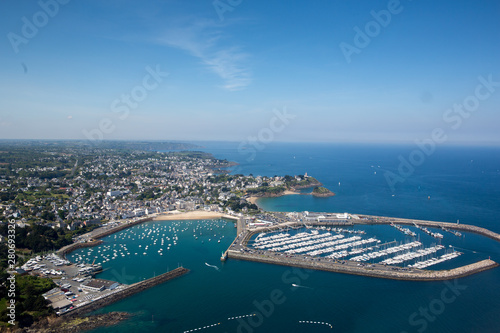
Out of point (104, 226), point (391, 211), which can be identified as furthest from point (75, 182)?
point (391, 211)

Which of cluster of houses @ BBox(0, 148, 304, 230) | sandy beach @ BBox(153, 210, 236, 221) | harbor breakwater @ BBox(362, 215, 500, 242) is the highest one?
harbor breakwater @ BBox(362, 215, 500, 242)

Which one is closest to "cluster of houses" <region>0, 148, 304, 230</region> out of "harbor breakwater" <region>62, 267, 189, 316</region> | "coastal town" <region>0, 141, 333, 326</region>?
"coastal town" <region>0, 141, 333, 326</region>

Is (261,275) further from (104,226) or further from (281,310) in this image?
(104,226)

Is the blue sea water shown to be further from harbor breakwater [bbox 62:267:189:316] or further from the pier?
the pier

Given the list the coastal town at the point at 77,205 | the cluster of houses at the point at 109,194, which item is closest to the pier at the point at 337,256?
the coastal town at the point at 77,205

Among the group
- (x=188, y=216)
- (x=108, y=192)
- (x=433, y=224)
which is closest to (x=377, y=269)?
(x=433, y=224)

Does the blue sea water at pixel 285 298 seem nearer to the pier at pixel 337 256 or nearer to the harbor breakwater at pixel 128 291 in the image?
the harbor breakwater at pixel 128 291
